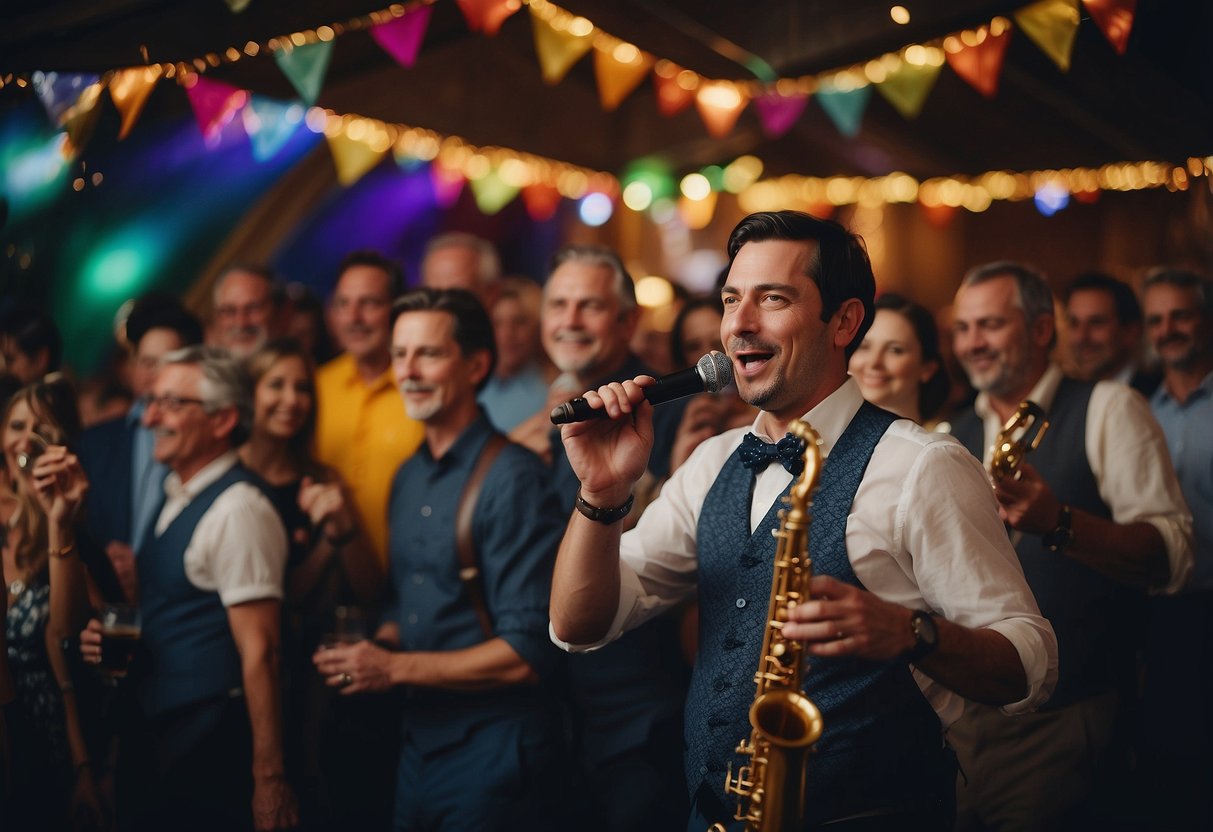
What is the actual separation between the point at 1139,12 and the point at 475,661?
2.94m

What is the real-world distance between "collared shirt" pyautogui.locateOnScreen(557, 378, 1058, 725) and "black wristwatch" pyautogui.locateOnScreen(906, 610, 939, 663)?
166 millimetres

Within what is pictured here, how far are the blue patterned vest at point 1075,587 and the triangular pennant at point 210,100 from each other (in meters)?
3.53

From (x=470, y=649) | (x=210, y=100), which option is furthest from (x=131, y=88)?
(x=470, y=649)

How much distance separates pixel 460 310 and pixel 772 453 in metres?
1.66

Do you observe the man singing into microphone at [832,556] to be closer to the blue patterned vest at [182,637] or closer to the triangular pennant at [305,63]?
the blue patterned vest at [182,637]

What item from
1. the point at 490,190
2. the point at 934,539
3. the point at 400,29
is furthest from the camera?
the point at 490,190

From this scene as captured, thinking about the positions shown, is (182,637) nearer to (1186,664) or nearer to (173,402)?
(173,402)

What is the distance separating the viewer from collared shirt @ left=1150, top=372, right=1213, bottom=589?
148 inches

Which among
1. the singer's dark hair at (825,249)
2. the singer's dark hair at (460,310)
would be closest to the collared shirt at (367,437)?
the singer's dark hair at (460,310)

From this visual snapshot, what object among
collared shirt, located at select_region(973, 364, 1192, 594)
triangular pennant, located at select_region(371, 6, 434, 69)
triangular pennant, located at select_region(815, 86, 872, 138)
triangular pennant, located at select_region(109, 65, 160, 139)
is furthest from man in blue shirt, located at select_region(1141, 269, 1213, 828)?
triangular pennant, located at select_region(109, 65, 160, 139)

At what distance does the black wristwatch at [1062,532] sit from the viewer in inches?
106

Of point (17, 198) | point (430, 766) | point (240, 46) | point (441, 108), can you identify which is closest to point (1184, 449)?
point (430, 766)

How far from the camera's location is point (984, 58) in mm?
4375

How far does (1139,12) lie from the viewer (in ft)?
11.6
